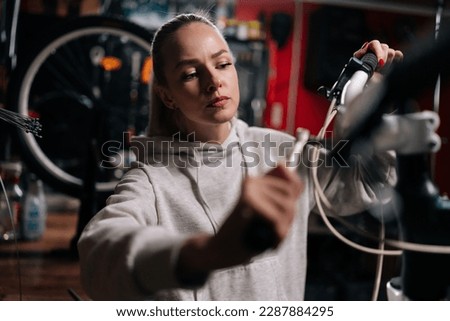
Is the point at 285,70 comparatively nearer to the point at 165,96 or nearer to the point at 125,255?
the point at 165,96

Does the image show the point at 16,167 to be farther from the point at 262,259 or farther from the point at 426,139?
the point at 426,139

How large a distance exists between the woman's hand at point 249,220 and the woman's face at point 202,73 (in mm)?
361

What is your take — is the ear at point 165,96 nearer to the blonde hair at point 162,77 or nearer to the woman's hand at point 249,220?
the blonde hair at point 162,77

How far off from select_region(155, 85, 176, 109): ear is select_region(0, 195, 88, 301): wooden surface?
1.46 ft

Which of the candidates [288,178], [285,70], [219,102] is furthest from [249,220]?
[285,70]

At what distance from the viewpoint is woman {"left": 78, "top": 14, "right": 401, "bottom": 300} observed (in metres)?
0.57

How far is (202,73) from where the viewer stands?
31.9 inches

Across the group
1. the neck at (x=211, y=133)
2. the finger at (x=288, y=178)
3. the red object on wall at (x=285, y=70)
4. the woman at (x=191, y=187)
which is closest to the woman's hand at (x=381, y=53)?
the woman at (x=191, y=187)

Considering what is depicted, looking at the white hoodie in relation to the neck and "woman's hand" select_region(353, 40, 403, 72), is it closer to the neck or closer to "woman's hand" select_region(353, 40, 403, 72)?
the neck

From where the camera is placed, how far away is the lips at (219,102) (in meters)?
0.81

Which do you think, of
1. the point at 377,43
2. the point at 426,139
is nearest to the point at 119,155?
the point at 377,43

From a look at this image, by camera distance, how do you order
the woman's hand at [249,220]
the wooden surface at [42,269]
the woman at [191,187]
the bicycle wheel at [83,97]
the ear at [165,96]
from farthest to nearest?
the bicycle wheel at [83,97] → the wooden surface at [42,269] → the ear at [165,96] → the woman at [191,187] → the woman's hand at [249,220]

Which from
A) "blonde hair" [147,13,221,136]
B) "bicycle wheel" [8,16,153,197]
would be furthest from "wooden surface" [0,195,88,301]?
"blonde hair" [147,13,221,136]

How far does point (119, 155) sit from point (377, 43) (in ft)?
3.74
